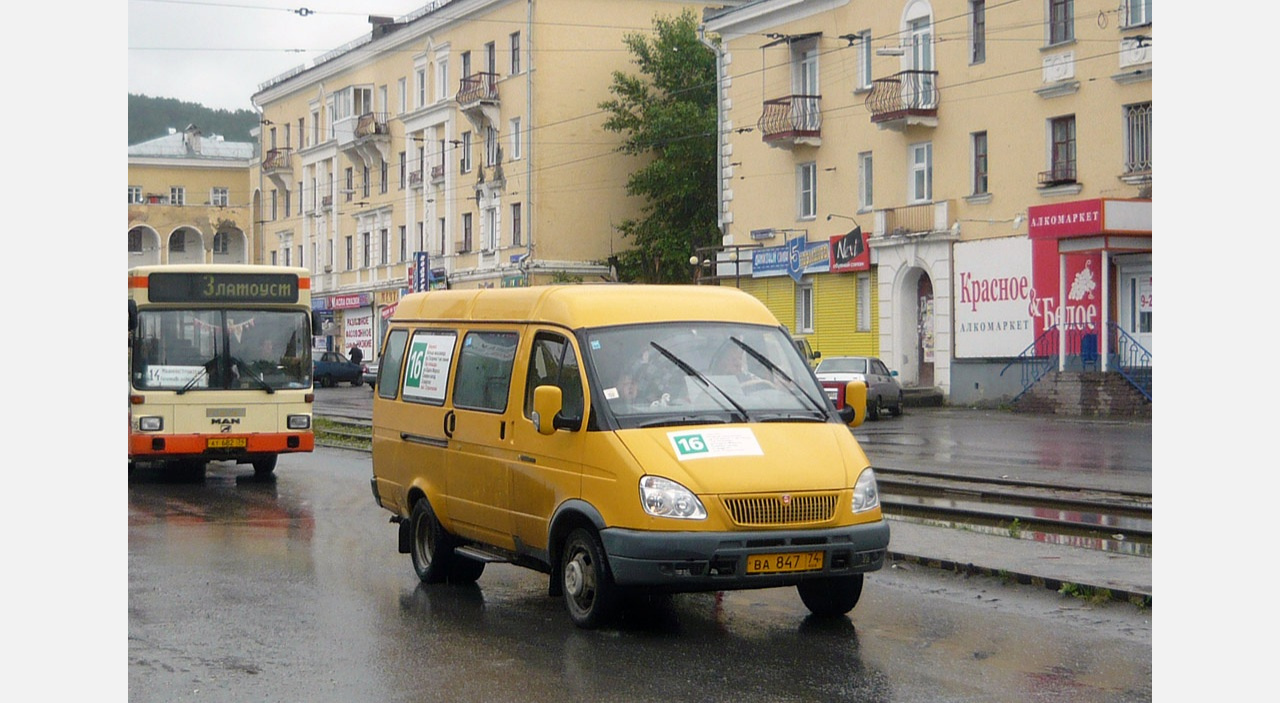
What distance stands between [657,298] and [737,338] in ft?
1.86

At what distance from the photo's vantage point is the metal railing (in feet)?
115

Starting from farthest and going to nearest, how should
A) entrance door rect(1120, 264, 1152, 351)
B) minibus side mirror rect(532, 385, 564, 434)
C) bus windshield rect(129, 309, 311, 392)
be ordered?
entrance door rect(1120, 264, 1152, 351), bus windshield rect(129, 309, 311, 392), minibus side mirror rect(532, 385, 564, 434)

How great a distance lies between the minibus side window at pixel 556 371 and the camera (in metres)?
9.75

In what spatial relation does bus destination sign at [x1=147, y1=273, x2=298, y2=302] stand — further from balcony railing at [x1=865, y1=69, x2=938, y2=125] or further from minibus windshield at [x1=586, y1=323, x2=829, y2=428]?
balcony railing at [x1=865, y1=69, x2=938, y2=125]

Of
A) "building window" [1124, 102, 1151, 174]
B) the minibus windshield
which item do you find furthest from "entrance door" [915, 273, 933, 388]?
the minibus windshield

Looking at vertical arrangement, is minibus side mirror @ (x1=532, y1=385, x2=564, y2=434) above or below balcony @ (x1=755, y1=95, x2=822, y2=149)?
below

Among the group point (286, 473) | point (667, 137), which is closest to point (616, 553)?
point (286, 473)

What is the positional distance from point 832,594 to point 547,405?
2.07 m

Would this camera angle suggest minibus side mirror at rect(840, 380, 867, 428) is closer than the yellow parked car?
No

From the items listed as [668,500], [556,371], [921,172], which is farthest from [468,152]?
[668,500]

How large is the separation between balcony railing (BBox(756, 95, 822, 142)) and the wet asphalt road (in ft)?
111

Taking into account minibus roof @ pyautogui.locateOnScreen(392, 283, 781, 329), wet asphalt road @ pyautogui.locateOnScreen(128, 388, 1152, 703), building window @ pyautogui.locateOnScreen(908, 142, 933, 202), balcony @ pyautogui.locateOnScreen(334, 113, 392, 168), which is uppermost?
balcony @ pyautogui.locateOnScreen(334, 113, 392, 168)

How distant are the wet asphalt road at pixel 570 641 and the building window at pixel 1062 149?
26.7 meters

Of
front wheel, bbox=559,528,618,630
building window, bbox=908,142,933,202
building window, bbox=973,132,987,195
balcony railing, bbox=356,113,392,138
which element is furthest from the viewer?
balcony railing, bbox=356,113,392,138
